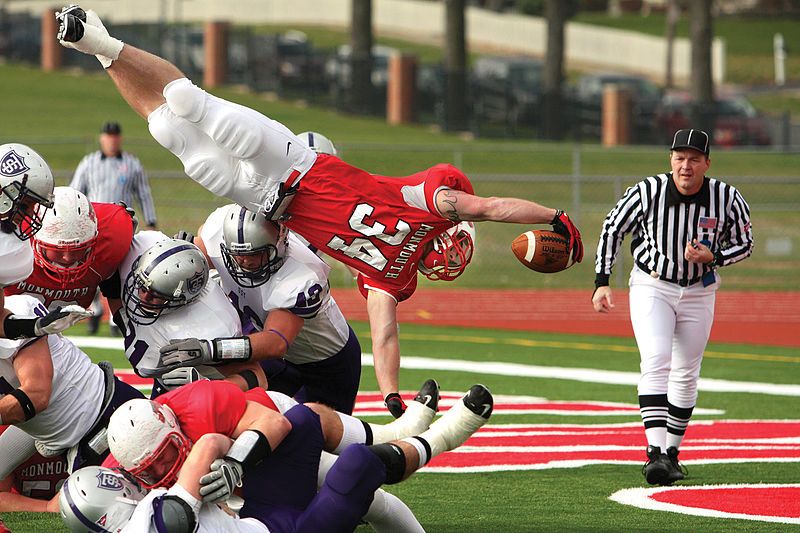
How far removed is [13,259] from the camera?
5.50 metres

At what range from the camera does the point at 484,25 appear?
162ft

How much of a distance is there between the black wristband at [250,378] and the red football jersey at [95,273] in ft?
2.60

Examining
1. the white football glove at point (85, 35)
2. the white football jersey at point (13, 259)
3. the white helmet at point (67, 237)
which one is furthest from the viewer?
the white football glove at point (85, 35)

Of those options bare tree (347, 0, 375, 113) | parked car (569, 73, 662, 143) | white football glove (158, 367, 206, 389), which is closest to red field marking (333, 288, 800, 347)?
white football glove (158, 367, 206, 389)

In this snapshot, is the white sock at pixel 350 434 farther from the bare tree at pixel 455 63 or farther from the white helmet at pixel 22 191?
the bare tree at pixel 455 63

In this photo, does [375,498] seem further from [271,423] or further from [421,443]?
[271,423]

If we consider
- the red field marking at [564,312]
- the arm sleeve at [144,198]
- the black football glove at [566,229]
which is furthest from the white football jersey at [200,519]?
the red field marking at [564,312]

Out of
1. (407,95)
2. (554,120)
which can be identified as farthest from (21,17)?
(554,120)

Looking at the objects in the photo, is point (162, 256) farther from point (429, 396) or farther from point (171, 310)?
point (429, 396)

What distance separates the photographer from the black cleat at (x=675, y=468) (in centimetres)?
688

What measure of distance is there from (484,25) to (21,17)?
1817cm

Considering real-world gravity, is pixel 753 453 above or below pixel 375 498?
below

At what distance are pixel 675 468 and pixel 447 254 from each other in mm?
1590

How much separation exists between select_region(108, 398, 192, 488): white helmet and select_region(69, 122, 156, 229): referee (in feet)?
27.4
